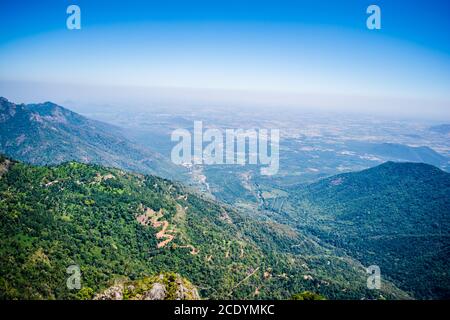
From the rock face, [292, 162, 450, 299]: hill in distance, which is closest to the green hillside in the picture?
the rock face

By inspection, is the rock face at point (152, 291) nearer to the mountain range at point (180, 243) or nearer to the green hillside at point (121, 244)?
the mountain range at point (180, 243)

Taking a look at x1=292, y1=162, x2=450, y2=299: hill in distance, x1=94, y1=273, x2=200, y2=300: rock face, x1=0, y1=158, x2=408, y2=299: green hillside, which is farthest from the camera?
x1=292, y1=162, x2=450, y2=299: hill in distance

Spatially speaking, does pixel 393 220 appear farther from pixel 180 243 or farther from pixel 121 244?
pixel 121 244

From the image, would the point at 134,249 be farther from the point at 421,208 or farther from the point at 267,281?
the point at 421,208

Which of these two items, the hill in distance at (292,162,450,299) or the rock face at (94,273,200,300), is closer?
the rock face at (94,273,200,300)

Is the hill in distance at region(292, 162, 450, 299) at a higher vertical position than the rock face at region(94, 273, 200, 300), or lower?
lower

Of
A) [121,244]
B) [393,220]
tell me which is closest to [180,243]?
[121,244]

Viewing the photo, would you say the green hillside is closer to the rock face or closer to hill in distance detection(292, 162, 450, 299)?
the rock face

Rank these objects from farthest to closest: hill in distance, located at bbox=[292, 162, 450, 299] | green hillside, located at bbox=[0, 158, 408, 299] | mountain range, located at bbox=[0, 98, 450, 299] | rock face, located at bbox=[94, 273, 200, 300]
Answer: hill in distance, located at bbox=[292, 162, 450, 299], mountain range, located at bbox=[0, 98, 450, 299], green hillside, located at bbox=[0, 158, 408, 299], rock face, located at bbox=[94, 273, 200, 300]
